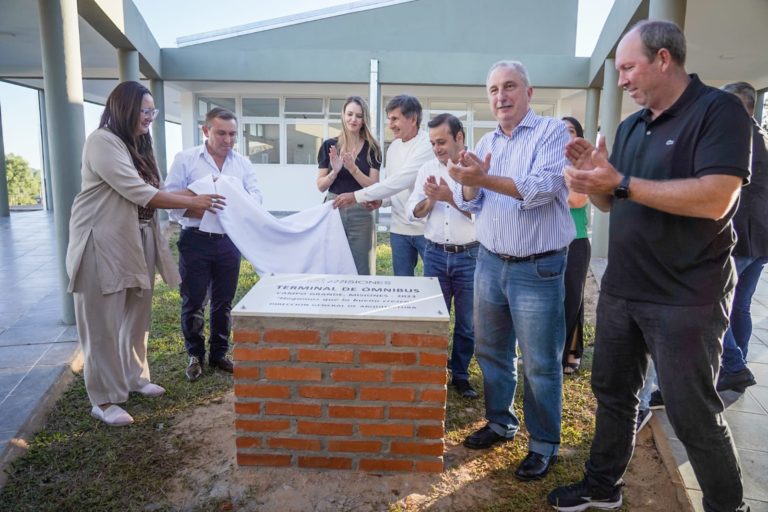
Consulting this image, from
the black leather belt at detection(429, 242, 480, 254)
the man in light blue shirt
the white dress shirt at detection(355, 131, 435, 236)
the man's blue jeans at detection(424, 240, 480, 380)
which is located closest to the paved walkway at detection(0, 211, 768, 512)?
the man in light blue shirt

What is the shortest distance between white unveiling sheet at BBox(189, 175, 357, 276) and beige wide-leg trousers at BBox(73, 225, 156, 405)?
583 millimetres

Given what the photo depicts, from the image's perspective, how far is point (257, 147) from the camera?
16.5 meters

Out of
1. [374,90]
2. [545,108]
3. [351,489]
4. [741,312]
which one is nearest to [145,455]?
[351,489]

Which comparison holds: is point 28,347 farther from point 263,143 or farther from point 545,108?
point 545,108

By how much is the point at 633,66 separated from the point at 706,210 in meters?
0.59

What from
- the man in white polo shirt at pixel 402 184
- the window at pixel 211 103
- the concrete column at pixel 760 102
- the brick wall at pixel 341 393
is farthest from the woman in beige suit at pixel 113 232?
the concrete column at pixel 760 102

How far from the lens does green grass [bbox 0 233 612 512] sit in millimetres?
2645

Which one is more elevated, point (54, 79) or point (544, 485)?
point (54, 79)

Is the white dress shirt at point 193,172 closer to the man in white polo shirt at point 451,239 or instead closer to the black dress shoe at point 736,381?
the man in white polo shirt at point 451,239

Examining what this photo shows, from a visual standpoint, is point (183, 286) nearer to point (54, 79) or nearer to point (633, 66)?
point (54, 79)

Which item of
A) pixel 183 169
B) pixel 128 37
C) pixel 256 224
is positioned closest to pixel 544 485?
pixel 256 224

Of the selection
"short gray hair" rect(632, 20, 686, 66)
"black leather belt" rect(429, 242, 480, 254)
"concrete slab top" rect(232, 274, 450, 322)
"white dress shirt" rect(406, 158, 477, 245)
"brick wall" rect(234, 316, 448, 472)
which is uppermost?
"short gray hair" rect(632, 20, 686, 66)

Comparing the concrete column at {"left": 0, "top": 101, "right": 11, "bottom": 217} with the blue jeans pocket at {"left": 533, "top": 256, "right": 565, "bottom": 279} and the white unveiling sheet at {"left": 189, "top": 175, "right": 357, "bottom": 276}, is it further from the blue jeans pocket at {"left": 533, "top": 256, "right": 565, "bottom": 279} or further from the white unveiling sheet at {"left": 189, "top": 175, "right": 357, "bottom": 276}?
the blue jeans pocket at {"left": 533, "top": 256, "right": 565, "bottom": 279}

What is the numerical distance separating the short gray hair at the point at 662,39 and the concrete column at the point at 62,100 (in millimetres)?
4590
